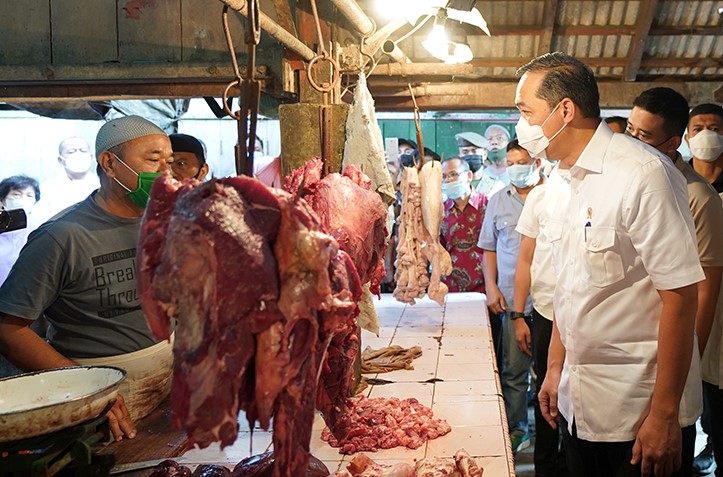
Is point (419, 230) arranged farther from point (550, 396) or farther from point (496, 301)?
point (550, 396)

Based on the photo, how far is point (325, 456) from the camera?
3.11m

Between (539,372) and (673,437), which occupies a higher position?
(673,437)

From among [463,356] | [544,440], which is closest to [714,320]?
[544,440]

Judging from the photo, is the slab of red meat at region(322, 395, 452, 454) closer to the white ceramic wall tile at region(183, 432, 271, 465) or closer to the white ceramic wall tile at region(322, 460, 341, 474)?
the white ceramic wall tile at region(322, 460, 341, 474)

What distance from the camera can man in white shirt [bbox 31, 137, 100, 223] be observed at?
9.07m

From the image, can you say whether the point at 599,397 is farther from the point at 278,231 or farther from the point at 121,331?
the point at 121,331

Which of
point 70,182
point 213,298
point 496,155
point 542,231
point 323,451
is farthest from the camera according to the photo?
point 496,155

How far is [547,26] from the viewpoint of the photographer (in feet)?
22.0

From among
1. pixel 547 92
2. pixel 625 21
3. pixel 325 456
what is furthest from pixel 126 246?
pixel 625 21

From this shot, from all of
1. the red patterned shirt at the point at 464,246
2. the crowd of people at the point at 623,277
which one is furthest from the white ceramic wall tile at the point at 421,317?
the crowd of people at the point at 623,277

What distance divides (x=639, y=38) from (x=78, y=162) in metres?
7.57

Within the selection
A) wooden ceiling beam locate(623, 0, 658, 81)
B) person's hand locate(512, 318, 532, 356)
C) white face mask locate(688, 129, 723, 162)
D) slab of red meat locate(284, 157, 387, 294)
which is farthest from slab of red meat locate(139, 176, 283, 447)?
wooden ceiling beam locate(623, 0, 658, 81)

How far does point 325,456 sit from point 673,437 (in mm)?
1558

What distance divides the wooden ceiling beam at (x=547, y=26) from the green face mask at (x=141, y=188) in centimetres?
472
